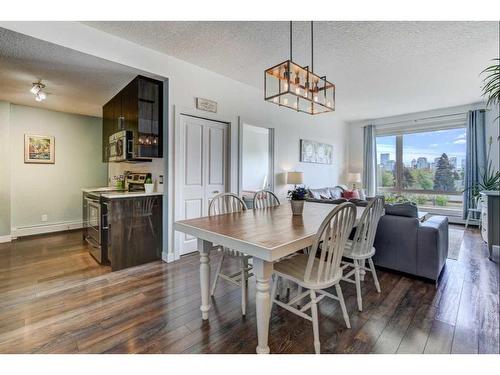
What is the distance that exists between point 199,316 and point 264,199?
54.8 inches

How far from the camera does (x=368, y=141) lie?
659 centimetres

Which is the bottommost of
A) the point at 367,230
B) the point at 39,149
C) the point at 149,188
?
the point at 367,230

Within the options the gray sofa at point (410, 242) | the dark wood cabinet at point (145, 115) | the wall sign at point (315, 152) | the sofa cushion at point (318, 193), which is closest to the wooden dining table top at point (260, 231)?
the gray sofa at point (410, 242)

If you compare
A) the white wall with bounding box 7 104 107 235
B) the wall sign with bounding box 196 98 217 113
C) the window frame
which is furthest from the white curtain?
the white wall with bounding box 7 104 107 235

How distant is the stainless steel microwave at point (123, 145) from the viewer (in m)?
3.26

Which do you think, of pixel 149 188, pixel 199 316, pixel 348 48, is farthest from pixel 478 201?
pixel 149 188

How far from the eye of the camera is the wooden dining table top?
4.33 feet

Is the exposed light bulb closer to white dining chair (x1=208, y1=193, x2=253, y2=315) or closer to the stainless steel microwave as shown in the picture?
the stainless steel microwave

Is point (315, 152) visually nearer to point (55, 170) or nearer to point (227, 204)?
point (227, 204)

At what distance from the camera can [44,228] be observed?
454 cm

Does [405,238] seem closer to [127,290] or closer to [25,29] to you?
[127,290]

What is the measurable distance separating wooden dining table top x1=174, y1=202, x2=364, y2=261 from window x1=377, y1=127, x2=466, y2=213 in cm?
493

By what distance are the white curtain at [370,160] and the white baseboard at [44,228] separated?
23.0 feet

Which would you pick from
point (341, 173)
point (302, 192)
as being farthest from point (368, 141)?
point (302, 192)
